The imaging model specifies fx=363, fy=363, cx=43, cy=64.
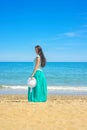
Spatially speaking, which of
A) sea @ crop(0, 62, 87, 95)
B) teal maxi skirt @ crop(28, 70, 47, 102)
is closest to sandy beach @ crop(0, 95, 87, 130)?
teal maxi skirt @ crop(28, 70, 47, 102)

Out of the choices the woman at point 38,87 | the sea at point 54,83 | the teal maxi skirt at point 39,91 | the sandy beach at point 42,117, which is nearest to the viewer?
the sandy beach at point 42,117

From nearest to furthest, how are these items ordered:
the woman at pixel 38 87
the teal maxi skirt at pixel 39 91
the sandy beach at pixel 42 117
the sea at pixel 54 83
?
the sandy beach at pixel 42 117 < the woman at pixel 38 87 < the teal maxi skirt at pixel 39 91 < the sea at pixel 54 83

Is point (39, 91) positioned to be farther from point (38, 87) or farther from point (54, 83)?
point (54, 83)

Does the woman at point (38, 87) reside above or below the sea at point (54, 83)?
below

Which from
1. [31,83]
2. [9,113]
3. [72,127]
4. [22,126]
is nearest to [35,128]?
[22,126]

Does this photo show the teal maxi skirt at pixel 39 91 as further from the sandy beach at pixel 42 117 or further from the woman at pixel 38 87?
the sandy beach at pixel 42 117

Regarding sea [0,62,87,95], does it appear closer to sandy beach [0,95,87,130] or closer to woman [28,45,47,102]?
woman [28,45,47,102]

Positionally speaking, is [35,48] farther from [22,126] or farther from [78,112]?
[22,126]

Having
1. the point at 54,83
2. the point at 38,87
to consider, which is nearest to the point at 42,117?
the point at 38,87

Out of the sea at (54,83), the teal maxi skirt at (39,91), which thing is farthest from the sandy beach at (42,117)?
the sea at (54,83)

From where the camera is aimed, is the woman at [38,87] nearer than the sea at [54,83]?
Yes

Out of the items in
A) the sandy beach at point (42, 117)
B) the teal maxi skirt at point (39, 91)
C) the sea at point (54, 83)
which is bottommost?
the sandy beach at point (42, 117)

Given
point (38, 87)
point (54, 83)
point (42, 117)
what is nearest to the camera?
point (42, 117)

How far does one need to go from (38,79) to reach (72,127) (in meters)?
3.26
